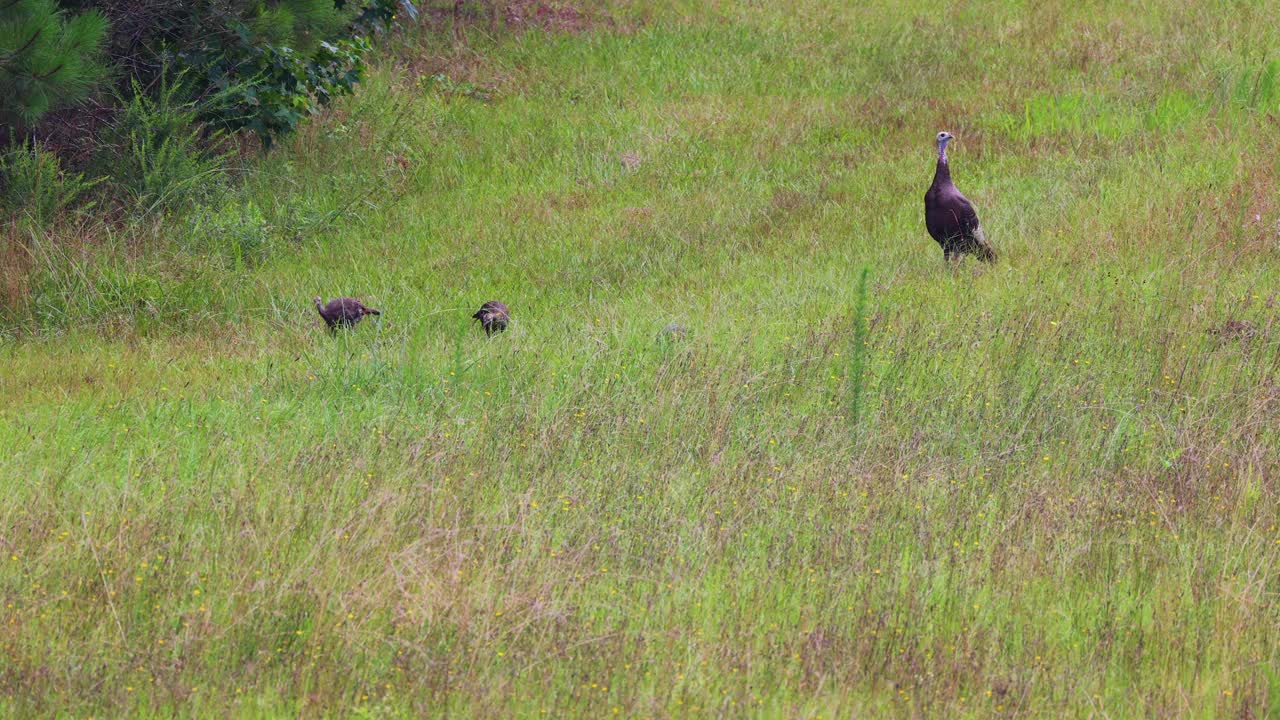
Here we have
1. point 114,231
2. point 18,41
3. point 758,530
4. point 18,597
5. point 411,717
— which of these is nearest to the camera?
point 411,717

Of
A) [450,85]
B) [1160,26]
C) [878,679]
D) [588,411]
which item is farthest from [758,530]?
[1160,26]

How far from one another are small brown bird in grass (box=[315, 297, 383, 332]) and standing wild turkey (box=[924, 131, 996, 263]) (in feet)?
13.1

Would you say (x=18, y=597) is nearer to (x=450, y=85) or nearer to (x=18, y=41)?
(x=18, y=41)

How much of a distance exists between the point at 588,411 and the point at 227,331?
3561 mm

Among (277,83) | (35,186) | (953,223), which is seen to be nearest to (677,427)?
(953,223)

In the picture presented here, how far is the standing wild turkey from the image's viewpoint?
9273mm

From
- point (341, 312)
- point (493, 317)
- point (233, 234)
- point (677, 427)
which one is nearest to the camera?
point (677, 427)

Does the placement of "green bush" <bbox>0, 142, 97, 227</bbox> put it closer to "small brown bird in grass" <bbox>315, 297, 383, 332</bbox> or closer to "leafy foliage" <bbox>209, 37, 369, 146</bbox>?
"leafy foliage" <bbox>209, 37, 369, 146</bbox>

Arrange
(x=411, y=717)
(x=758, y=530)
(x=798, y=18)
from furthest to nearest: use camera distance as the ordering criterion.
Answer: (x=798, y=18)
(x=758, y=530)
(x=411, y=717)

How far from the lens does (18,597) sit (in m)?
4.29

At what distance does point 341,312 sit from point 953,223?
14.1 ft

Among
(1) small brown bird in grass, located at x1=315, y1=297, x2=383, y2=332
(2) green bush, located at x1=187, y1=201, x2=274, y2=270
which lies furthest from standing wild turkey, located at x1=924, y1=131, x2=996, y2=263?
(2) green bush, located at x1=187, y1=201, x2=274, y2=270

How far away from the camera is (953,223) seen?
9312 millimetres

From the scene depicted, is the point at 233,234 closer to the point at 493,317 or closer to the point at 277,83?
the point at 277,83
